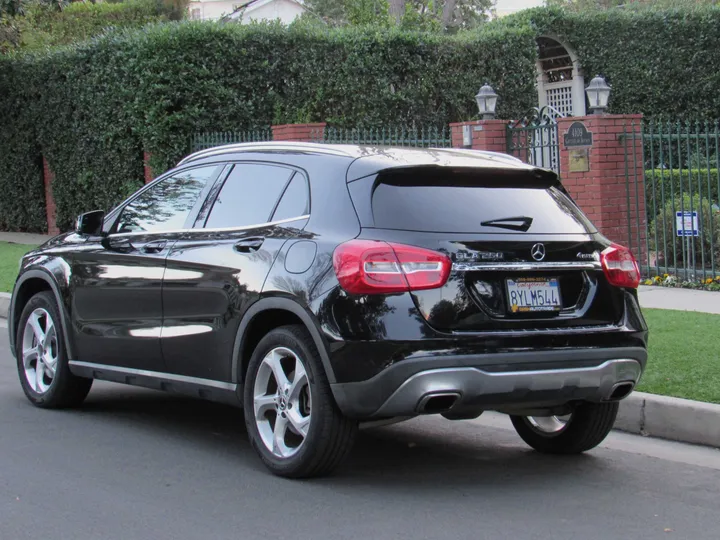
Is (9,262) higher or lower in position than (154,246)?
lower

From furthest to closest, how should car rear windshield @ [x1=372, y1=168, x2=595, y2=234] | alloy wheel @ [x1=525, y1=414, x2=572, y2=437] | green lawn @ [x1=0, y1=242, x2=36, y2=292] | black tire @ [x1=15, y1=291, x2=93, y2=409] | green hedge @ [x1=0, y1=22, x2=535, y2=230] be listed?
green hedge @ [x1=0, y1=22, x2=535, y2=230], green lawn @ [x1=0, y1=242, x2=36, y2=292], black tire @ [x1=15, y1=291, x2=93, y2=409], alloy wheel @ [x1=525, y1=414, x2=572, y2=437], car rear windshield @ [x1=372, y1=168, x2=595, y2=234]

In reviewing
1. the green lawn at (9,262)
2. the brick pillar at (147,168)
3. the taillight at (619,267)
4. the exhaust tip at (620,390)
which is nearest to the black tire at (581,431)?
the exhaust tip at (620,390)

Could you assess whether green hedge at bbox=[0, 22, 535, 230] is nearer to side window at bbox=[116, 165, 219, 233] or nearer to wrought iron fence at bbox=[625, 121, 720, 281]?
wrought iron fence at bbox=[625, 121, 720, 281]

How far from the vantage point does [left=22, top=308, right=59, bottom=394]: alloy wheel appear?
24.9 feet

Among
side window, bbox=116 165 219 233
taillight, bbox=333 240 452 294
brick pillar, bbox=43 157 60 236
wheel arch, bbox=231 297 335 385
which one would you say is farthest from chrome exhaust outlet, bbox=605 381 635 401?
brick pillar, bbox=43 157 60 236

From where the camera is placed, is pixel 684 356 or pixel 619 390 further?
pixel 684 356

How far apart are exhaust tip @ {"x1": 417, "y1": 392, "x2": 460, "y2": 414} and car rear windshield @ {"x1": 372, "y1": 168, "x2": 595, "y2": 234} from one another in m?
0.82

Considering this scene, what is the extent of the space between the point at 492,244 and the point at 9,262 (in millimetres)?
13848

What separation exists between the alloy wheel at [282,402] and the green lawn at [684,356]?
260 centimetres

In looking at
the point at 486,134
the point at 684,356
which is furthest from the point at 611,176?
the point at 684,356

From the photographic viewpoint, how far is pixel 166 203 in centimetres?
692

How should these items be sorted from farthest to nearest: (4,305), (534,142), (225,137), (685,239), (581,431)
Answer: (225,137), (534,142), (685,239), (4,305), (581,431)

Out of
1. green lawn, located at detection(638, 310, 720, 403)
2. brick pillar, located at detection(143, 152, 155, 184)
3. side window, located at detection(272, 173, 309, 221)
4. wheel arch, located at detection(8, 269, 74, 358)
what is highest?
brick pillar, located at detection(143, 152, 155, 184)

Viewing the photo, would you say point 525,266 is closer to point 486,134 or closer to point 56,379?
point 56,379
